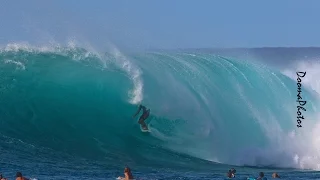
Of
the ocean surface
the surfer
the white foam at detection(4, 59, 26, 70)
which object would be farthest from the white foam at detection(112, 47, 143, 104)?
the white foam at detection(4, 59, 26, 70)

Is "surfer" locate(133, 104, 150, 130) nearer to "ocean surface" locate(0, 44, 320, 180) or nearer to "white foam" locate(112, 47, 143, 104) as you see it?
"ocean surface" locate(0, 44, 320, 180)

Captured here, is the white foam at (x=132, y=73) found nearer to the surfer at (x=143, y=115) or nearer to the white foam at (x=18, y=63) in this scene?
the surfer at (x=143, y=115)

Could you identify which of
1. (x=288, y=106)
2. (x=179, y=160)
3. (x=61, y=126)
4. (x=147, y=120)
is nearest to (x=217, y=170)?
(x=179, y=160)

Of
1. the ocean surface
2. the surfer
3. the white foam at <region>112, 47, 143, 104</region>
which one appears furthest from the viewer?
the white foam at <region>112, 47, 143, 104</region>

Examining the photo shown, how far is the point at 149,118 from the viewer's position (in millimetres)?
21797

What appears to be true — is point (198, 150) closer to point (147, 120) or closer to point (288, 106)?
point (147, 120)

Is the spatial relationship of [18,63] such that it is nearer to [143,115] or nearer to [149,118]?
[143,115]

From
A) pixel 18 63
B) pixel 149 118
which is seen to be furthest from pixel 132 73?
pixel 18 63

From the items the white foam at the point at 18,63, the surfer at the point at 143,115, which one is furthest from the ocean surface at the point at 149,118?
the surfer at the point at 143,115

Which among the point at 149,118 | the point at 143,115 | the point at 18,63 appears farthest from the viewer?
the point at 18,63

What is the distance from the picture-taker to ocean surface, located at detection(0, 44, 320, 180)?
19781mm

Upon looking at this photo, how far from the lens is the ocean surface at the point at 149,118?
19.8 meters

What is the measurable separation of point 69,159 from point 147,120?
3.53 meters

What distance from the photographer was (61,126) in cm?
2112
